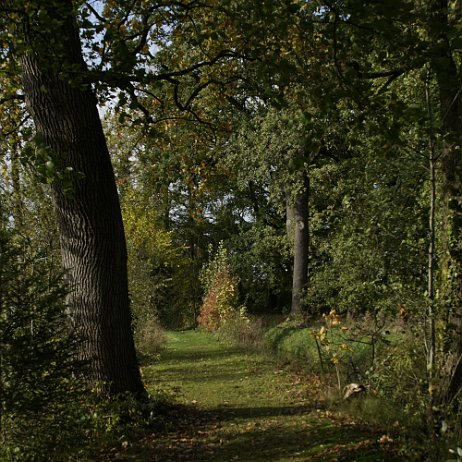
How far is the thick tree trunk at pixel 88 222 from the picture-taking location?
6746mm

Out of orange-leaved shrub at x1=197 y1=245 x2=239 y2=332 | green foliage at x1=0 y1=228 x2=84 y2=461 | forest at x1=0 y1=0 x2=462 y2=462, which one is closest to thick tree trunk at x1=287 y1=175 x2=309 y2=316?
orange-leaved shrub at x1=197 y1=245 x2=239 y2=332

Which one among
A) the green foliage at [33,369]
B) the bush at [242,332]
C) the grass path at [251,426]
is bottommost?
the grass path at [251,426]

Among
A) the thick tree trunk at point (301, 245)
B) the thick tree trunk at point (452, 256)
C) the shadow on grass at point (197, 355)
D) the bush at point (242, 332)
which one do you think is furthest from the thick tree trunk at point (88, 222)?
the thick tree trunk at point (301, 245)

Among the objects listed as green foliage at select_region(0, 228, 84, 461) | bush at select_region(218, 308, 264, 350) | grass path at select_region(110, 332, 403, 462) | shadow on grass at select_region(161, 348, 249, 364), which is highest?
green foliage at select_region(0, 228, 84, 461)

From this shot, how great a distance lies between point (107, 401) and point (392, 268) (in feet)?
13.2

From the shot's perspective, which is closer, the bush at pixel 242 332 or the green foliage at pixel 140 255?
the green foliage at pixel 140 255

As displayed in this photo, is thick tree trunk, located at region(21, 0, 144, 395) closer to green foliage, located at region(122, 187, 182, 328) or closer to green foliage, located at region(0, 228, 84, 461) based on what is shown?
green foliage, located at region(0, 228, 84, 461)

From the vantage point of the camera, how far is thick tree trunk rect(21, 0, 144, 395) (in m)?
6.75

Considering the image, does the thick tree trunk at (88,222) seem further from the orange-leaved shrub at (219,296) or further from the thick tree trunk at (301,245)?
the orange-leaved shrub at (219,296)

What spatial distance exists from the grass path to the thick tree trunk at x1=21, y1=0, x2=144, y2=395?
1041mm

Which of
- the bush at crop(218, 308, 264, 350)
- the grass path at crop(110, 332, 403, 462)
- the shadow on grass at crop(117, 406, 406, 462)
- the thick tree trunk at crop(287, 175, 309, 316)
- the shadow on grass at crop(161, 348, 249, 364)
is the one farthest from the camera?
the thick tree trunk at crop(287, 175, 309, 316)

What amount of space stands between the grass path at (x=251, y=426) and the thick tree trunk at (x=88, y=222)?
1.04 meters

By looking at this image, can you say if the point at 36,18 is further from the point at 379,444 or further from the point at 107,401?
the point at 379,444

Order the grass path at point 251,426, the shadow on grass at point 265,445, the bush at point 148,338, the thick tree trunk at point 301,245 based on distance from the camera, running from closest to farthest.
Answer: the shadow on grass at point 265,445 < the grass path at point 251,426 < the bush at point 148,338 < the thick tree trunk at point 301,245
